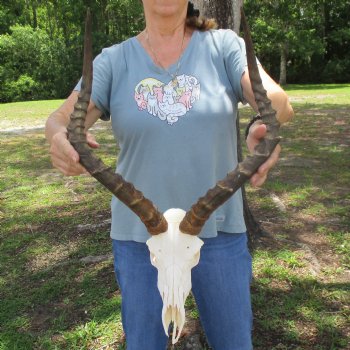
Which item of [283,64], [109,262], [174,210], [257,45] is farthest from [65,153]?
[283,64]

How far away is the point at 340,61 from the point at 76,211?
3530 cm

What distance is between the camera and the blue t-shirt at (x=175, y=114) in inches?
90.1

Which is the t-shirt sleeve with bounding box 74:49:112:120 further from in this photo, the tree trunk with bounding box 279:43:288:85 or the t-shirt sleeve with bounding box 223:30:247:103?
the tree trunk with bounding box 279:43:288:85

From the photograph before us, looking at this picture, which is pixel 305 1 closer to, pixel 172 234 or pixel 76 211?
pixel 76 211

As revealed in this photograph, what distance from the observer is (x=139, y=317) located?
2.47 meters

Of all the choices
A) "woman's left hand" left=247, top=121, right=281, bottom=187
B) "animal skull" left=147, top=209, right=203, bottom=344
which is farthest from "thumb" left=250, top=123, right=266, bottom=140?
"animal skull" left=147, top=209, right=203, bottom=344

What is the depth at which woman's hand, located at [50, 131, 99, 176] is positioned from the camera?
201 cm

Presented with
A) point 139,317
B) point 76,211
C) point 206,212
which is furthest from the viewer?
point 76,211

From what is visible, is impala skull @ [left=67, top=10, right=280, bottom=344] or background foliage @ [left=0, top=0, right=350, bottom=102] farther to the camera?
background foliage @ [left=0, top=0, right=350, bottom=102]

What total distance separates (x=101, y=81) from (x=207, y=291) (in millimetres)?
1193

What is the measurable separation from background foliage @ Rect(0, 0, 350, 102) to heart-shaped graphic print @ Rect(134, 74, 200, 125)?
30.8 meters

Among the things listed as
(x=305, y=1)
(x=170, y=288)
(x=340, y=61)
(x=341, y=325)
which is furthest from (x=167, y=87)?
(x=340, y=61)

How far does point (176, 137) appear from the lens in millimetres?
2291

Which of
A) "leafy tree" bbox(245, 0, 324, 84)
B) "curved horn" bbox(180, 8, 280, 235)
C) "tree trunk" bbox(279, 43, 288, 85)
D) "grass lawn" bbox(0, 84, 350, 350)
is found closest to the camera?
"curved horn" bbox(180, 8, 280, 235)
